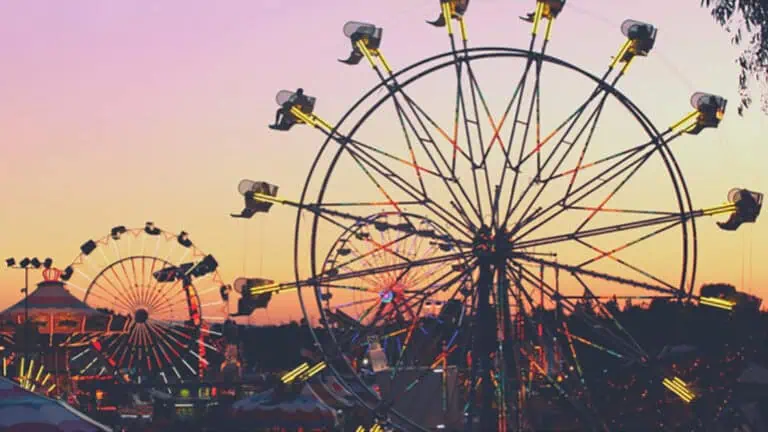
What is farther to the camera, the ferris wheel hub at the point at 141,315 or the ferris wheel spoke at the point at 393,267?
the ferris wheel hub at the point at 141,315

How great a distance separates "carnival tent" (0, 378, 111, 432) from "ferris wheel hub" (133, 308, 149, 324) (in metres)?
39.4

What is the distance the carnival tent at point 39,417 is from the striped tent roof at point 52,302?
119ft

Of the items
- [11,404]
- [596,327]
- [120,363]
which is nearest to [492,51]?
[596,327]

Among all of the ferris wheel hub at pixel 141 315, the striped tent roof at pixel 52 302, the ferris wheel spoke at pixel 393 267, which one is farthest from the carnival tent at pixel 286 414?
the ferris wheel hub at pixel 141 315

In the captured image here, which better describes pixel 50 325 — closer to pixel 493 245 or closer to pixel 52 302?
pixel 52 302

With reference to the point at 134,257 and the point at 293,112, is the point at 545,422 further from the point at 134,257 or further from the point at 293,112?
the point at 134,257

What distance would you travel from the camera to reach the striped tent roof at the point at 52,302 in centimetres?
6050

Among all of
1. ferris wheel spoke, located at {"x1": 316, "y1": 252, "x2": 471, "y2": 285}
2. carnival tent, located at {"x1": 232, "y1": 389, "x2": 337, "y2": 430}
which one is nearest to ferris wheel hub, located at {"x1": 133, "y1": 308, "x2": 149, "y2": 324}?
carnival tent, located at {"x1": 232, "y1": 389, "x2": 337, "y2": 430}

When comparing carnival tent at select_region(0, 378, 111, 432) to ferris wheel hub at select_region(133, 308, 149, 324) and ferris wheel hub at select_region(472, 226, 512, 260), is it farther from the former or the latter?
ferris wheel hub at select_region(133, 308, 149, 324)

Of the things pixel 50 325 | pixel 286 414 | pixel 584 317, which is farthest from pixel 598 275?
pixel 50 325

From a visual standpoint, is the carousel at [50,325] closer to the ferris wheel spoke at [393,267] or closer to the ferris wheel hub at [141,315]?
the ferris wheel hub at [141,315]

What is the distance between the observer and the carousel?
2325 inches

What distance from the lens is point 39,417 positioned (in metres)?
24.1

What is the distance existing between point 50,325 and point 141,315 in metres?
5.28
